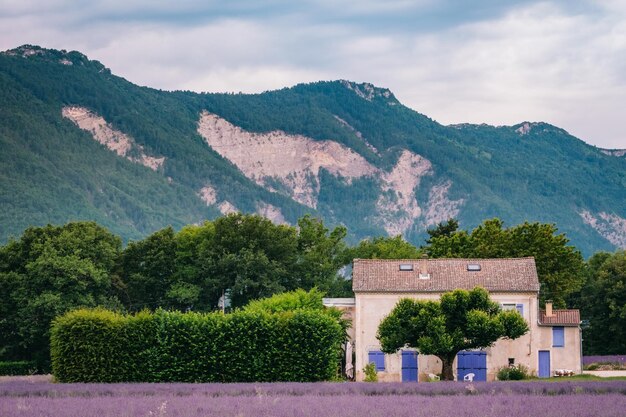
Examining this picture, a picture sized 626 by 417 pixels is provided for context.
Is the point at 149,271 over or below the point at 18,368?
over

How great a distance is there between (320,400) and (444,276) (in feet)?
119

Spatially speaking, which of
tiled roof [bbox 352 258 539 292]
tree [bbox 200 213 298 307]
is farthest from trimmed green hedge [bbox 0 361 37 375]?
tiled roof [bbox 352 258 539 292]

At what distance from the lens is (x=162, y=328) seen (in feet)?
192

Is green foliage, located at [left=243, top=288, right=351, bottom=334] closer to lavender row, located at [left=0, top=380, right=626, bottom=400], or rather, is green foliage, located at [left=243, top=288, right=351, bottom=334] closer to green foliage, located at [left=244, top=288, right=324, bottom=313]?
green foliage, located at [left=244, top=288, right=324, bottom=313]

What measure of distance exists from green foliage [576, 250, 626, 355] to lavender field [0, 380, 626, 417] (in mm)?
47495

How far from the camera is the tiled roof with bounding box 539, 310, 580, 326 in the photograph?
73188mm

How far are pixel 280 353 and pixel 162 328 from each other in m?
5.74

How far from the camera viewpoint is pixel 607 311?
316ft

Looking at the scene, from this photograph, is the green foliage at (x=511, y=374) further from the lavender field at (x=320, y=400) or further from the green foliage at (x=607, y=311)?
the green foliage at (x=607, y=311)

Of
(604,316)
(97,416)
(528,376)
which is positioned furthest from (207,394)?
(604,316)

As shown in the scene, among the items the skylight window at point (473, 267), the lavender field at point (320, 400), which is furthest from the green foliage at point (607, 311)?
the lavender field at point (320, 400)

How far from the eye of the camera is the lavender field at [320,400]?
33.0 metres

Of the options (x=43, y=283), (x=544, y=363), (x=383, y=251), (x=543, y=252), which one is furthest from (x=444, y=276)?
(x=383, y=251)

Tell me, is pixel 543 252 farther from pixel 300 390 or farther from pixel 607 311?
pixel 300 390
